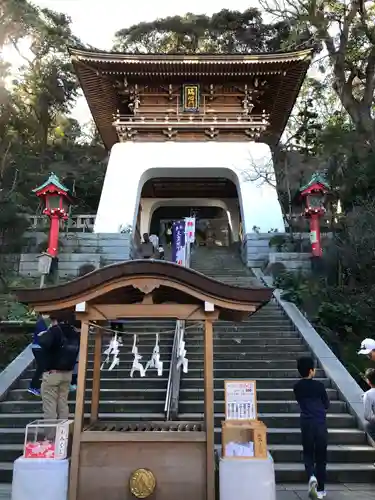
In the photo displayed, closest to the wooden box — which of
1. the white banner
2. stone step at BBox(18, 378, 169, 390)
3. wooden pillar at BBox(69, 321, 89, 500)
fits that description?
wooden pillar at BBox(69, 321, 89, 500)

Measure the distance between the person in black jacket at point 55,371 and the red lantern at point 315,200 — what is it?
9.82 metres

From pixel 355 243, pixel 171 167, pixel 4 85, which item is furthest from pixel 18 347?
pixel 4 85

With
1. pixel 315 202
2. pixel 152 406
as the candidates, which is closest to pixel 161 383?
pixel 152 406

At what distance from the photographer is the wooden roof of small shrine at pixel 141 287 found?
4531 millimetres

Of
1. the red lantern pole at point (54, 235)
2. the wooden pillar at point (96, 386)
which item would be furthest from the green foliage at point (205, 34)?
the wooden pillar at point (96, 386)

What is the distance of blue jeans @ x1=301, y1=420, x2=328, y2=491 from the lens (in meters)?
4.64

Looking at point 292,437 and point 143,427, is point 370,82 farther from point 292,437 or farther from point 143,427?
point 143,427

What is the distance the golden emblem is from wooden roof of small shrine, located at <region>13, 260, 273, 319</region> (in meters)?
1.57

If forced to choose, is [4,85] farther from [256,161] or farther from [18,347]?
[18,347]

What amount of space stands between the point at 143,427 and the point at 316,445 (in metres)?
1.80

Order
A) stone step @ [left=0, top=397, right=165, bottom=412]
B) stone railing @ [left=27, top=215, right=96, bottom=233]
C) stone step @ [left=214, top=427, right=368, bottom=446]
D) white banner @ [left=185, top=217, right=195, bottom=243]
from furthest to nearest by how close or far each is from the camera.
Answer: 1. stone railing @ [left=27, top=215, right=96, bottom=233]
2. white banner @ [left=185, top=217, right=195, bottom=243]
3. stone step @ [left=0, top=397, right=165, bottom=412]
4. stone step @ [left=214, top=427, right=368, bottom=446]

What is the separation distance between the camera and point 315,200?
45.9ft

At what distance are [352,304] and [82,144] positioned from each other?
1130 inches

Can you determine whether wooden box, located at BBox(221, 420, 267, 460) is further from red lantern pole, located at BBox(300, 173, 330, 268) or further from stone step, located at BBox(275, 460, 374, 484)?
red lantern pole, located at BBox(300, 173, 330, 268)
